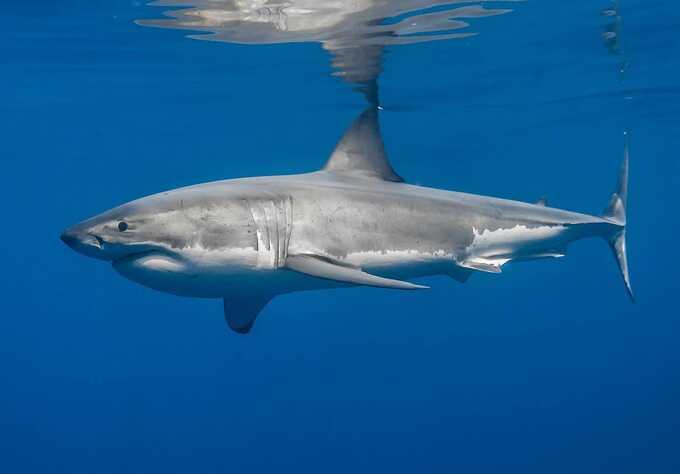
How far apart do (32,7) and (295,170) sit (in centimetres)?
2731

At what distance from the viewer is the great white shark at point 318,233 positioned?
4.33 meters

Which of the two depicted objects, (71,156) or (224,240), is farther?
(71,156)

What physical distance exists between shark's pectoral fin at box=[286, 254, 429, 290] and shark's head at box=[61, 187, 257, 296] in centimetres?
33

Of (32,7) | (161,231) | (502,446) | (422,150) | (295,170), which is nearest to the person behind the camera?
(161,231)

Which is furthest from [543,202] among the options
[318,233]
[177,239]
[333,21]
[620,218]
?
[333,21]

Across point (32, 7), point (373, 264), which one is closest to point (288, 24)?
point (32, 7)

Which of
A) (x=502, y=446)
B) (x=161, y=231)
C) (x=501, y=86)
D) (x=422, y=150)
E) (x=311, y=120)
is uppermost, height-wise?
(x=161, y=231)

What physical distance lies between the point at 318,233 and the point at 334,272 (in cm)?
57

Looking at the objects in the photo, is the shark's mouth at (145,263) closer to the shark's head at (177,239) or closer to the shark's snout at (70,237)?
the shark's head at (177,239)

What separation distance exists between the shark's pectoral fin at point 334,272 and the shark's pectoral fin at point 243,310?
110cm

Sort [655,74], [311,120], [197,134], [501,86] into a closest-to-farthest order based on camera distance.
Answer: [655,74] → [501,86] → [311,120] → [197,134]

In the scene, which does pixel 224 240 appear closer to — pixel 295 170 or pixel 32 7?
pixel 32 7

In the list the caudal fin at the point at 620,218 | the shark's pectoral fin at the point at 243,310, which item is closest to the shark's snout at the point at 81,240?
the shark's pectoral fin at the point at 243,310

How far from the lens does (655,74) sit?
57.5 ft
